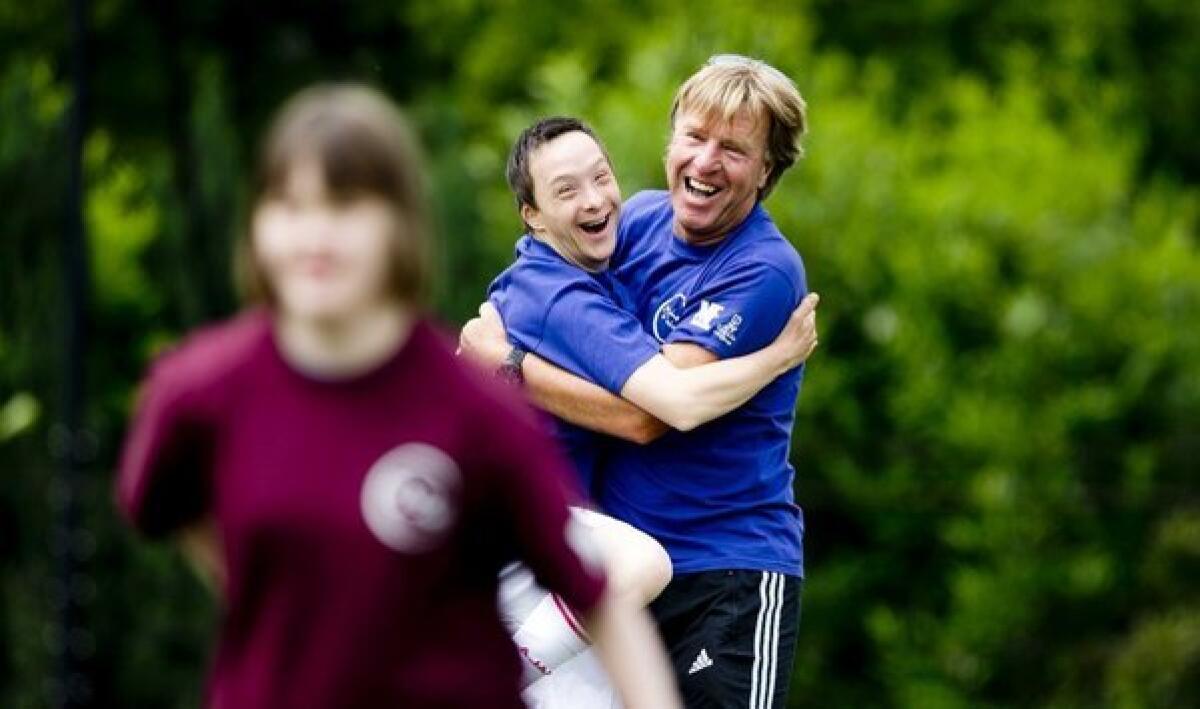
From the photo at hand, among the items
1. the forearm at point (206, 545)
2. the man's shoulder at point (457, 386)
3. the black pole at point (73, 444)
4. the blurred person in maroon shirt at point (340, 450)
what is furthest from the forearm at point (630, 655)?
the black pole at point (73, 444)

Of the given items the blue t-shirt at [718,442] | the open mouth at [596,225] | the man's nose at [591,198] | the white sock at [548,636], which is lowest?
A: the white sock at [548,636]

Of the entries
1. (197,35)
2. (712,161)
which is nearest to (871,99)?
(197,35)

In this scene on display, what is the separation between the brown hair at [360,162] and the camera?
3.48 m

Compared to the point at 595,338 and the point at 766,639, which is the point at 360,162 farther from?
the point at 766,639

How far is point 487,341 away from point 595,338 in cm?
27

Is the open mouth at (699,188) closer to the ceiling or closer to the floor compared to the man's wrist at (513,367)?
closer to the ceiling

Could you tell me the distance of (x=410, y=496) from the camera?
11.6 ft

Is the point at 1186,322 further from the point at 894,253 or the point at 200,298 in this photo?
the point at 200,298

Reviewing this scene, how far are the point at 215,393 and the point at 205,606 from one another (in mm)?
14983

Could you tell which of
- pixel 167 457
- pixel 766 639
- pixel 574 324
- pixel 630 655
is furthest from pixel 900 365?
pixel 167 457

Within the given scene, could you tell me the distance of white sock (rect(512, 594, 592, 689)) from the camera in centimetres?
533

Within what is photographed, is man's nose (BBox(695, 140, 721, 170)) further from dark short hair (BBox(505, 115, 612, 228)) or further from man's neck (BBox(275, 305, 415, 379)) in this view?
man's neck (BBox(275, 305, 415, 379))

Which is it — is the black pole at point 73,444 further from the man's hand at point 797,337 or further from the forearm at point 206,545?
the forearm at point 206,545

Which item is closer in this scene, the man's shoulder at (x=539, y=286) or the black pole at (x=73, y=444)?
the man's shoulder at (x=539, y=286)
